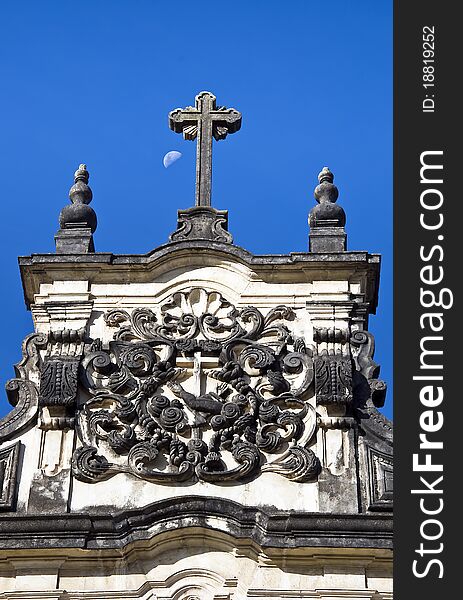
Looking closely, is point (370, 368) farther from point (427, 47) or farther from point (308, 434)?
point (427, 47)

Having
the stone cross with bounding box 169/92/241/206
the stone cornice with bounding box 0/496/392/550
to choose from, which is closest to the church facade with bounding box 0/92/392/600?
the stone cornice with bounding box 0/496/392/550

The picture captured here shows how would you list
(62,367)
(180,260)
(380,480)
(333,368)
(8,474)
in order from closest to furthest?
(380,480), (8,474), (333,368), (62,367), (180,260)

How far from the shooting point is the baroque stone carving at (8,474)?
14.4m

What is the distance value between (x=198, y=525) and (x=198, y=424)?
3.71 feet

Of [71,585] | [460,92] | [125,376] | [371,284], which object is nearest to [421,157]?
[460,92]

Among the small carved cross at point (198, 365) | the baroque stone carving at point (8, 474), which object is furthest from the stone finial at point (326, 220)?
the baroque stone carving at point (8, 474)

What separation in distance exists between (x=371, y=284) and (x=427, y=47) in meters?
2.47

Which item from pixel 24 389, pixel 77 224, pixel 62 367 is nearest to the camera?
pixel 62 367

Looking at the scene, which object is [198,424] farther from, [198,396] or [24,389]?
[24,389]

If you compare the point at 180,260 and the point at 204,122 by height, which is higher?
the point at 204,122

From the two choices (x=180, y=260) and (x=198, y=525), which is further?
(x=180, y=260)

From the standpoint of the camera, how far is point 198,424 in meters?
14.8

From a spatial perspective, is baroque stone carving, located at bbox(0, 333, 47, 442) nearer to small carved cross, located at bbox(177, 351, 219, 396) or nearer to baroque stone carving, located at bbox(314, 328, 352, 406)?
small carved cross, located at bbox(177, 351, 219, 396)

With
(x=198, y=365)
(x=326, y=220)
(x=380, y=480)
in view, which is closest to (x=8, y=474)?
(x=198, y=365)
